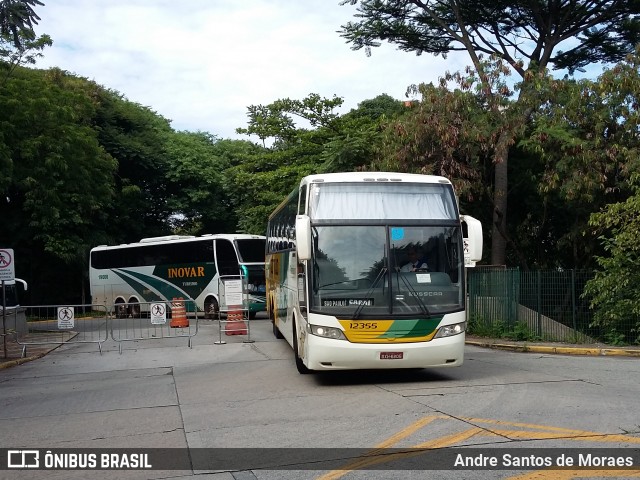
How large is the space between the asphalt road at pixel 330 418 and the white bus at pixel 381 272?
678 millimetres

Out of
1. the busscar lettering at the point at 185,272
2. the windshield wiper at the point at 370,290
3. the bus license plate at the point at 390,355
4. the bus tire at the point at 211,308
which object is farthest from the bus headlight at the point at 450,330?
the busscar lettering at the point at 185,272

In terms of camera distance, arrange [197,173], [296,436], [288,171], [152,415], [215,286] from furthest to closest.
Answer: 1. [197,173]
2. [288,171]
3. [215,286]
4. [152,415]
5. [296,436]

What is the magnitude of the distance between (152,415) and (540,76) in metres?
16.9

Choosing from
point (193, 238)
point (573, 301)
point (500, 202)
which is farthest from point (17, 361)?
point (500, 202)

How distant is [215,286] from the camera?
99.5 ft

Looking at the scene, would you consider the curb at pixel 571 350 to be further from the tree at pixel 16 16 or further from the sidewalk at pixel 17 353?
the tree at pixel 16 16

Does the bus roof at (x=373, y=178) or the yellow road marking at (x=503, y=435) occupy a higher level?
the bus roof at (x=373, y=178)

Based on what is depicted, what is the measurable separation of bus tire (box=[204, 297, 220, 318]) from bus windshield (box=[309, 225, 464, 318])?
791 inches

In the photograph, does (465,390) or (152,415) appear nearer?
(152,415)

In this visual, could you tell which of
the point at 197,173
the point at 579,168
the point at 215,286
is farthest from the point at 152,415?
the point at 197,173

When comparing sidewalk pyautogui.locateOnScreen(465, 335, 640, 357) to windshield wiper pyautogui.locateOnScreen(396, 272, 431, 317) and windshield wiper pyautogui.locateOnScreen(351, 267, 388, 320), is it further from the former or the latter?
windshield wiper pyautogui.locateOnScreen(351, 267, 388, 320)

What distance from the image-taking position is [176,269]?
1267 inches

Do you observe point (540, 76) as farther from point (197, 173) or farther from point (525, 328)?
point (197, 173)

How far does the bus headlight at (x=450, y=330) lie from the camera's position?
1108cm
